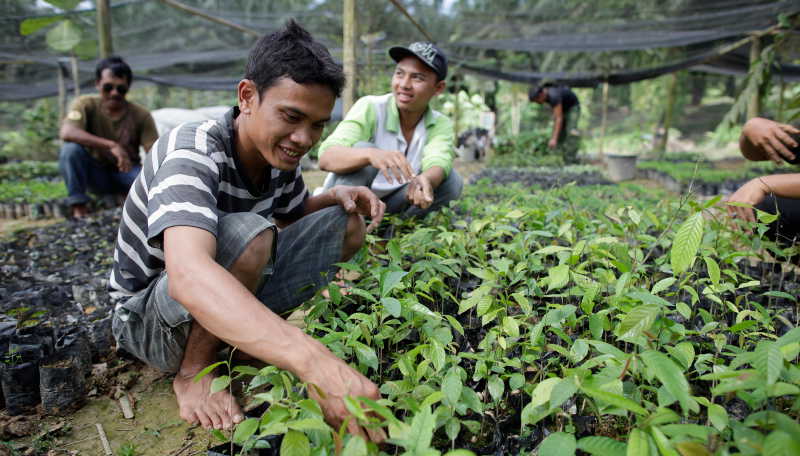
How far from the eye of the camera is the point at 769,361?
0.87 metres

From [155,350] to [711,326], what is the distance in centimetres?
171

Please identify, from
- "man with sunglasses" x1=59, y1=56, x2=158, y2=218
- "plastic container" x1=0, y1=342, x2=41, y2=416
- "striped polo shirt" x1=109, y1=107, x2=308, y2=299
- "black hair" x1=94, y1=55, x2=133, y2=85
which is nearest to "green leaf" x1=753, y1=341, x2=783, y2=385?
"striped polo shirt" x1=109, y1=107, x2=308, y2=299

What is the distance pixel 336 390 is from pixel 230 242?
621 millimetres

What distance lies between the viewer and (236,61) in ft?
31.0

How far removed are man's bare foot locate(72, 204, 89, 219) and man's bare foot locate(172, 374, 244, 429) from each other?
12.9ft

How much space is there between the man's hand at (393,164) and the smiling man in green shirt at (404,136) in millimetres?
162

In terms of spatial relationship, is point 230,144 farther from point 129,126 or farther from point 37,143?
point 37,143

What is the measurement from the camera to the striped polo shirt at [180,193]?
49.8 inches

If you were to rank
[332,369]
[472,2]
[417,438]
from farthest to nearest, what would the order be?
[472,2] < [332,369] < [417,438]

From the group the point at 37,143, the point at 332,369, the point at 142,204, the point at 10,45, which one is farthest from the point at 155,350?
the point at 37,143

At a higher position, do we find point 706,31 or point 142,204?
point 706,31

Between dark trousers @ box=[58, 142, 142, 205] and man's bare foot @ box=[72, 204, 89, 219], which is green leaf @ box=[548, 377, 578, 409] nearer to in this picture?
dark trousers @ box=[58, 142, 142, 205]

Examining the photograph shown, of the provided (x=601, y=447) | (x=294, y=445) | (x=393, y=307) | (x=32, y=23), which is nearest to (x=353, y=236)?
(x=393, y=307)

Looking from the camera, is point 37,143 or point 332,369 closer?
point 332,369
